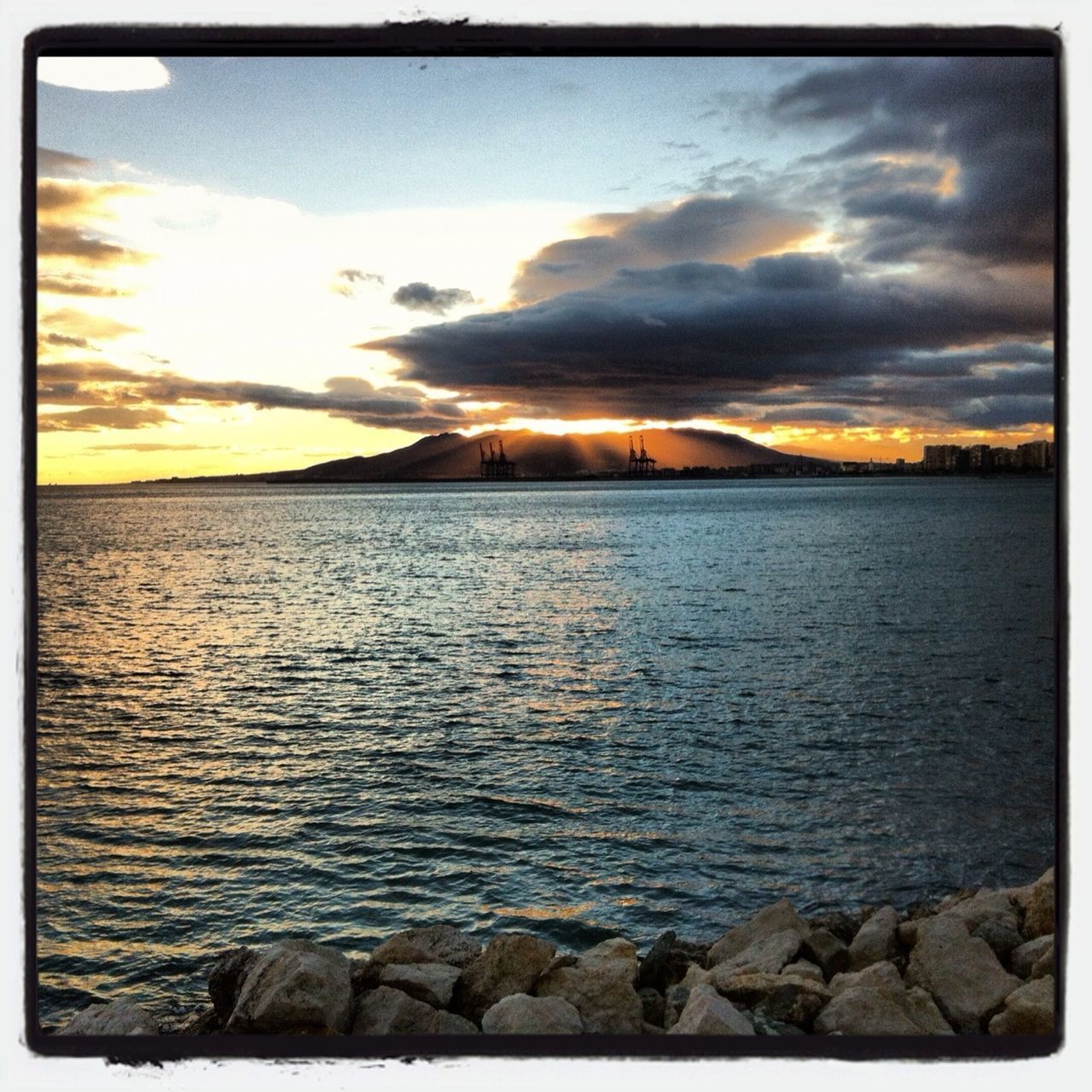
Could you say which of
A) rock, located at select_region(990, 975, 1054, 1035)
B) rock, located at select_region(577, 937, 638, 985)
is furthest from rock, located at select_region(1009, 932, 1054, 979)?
rock, located at select_region(577, 937, 638, 985)

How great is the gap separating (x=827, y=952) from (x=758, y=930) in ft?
2.54

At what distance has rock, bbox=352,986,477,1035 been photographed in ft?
17.8

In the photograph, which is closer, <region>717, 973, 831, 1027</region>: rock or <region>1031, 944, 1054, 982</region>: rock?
<region>717, 973, 831, 1027</region>: rock

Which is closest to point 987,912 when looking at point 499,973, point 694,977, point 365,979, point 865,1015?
point 865,1015

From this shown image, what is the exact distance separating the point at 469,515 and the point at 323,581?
85180mm

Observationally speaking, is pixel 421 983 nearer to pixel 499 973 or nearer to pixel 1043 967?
pixel 499 973

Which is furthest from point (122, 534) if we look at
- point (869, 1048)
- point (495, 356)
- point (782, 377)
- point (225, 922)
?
point (869, 1048)

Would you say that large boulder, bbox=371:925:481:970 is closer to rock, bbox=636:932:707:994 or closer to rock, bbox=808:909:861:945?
rock, bbox=636:932:707:994

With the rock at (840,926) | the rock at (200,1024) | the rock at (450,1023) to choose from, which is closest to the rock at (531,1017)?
the rock at (450,1023)

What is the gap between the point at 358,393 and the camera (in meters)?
86.7

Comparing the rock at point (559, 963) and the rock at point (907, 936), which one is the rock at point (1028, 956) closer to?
the rock at point (907, 936)

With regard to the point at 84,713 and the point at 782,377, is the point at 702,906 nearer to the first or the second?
the point at 84,713

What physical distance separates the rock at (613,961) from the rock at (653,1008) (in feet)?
0.46

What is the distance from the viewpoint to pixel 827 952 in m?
6.87
